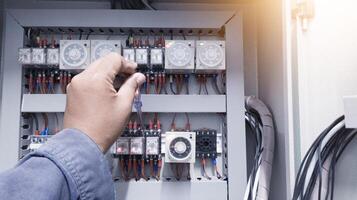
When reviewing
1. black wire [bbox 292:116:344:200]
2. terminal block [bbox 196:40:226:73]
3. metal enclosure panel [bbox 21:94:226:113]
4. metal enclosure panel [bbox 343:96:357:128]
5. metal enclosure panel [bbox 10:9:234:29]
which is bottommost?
black wire [bbox 292:116:344:200]

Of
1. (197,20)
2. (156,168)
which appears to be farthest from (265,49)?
(156,168)

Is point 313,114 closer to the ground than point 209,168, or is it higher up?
higher up

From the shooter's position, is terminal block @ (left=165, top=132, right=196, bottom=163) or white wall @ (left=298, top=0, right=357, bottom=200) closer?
white wall @ (left=298, top=0, right=357, bottom=200)

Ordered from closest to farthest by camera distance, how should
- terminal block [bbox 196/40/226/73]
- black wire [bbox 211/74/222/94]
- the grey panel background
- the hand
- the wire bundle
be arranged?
the hand < the wire bundle < the grey panel background < terminal block [bbox 196/40/226/73] < black wire [bbox 211/74/222/94]

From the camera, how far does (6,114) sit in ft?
3.41

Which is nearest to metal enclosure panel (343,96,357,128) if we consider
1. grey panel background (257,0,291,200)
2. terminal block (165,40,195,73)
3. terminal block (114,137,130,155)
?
grey panel background (257,0,291,200)

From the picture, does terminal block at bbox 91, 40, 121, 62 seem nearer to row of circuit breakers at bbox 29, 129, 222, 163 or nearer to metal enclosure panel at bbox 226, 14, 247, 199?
row of circuit breakers at bbox 29, 129, 222, 163

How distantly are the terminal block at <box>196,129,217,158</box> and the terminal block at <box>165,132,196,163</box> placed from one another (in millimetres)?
58

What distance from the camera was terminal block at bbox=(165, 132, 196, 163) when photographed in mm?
990

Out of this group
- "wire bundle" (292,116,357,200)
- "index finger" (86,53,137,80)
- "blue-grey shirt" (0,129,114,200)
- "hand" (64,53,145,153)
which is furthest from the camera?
"wire bundle" (292,116,357,200)

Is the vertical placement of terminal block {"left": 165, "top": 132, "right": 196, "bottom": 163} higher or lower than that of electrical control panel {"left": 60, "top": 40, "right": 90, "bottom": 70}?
lower

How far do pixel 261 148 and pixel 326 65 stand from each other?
40 centimetres

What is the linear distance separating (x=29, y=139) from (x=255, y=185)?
0.91 meters

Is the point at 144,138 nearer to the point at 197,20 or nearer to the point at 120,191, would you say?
the point at 120,191
